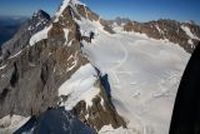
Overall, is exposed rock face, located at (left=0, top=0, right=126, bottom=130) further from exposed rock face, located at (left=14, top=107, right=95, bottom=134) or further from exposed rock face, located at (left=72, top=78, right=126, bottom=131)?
exposed rock face, located at (left=14, top=107, right=95, bottom=134)

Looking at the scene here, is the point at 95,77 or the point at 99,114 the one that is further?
the point at 95,77

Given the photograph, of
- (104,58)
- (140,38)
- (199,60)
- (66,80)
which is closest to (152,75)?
(104,58)

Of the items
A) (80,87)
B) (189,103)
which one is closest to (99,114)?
(80,87)

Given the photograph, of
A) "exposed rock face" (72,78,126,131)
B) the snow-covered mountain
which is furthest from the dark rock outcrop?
"exposed rock face" (72,78,126,131)

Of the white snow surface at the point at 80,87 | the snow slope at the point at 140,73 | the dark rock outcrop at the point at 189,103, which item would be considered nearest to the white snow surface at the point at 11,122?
the white snow surface at the point at 80,87

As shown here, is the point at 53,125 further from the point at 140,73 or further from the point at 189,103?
the point at 140,73

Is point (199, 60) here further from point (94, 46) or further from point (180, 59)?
point (180, 59)
